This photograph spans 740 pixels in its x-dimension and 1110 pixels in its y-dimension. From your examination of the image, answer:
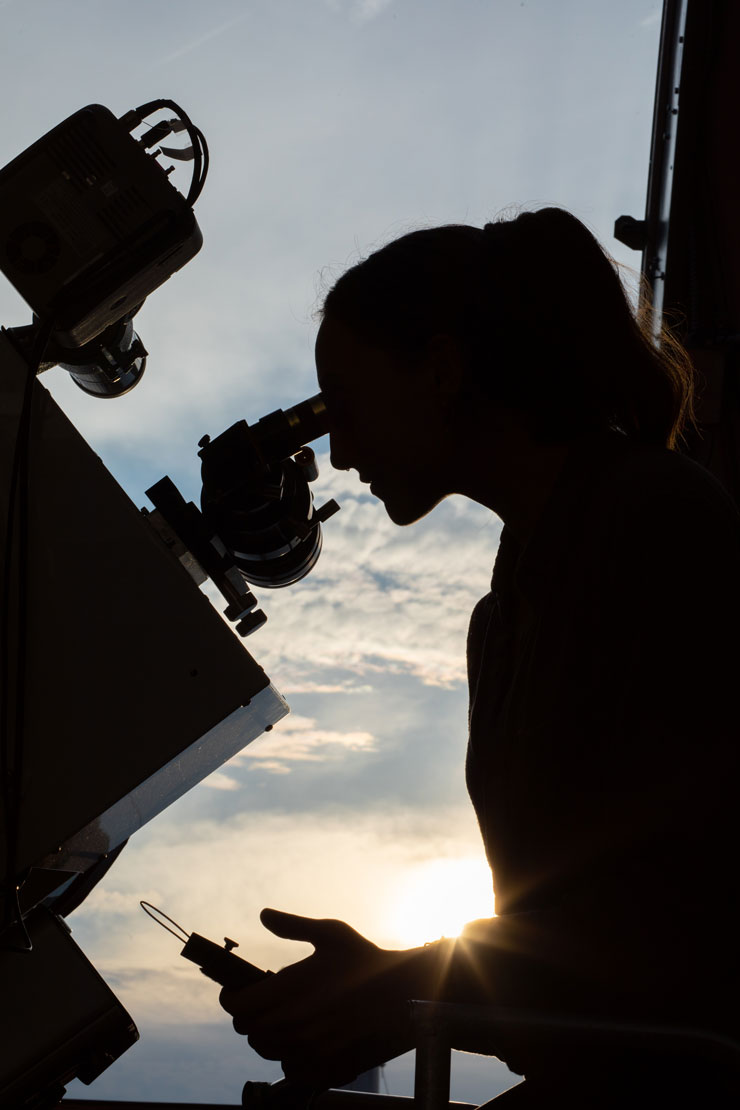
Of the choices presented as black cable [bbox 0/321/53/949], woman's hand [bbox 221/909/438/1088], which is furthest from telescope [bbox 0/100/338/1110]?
woman's hand [bbox 221/909/438/1088]

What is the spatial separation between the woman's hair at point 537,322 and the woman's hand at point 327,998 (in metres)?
0.57

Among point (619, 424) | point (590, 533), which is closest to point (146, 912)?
point (590, 533)

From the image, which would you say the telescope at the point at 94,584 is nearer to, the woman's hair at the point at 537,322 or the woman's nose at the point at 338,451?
the woman's nose at the point at 338,451

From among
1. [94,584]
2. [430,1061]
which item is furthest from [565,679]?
[94,584]

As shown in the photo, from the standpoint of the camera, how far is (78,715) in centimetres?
86

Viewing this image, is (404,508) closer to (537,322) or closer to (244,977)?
(537,322)

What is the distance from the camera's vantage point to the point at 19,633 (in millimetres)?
875

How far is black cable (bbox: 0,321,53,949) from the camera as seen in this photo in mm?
820

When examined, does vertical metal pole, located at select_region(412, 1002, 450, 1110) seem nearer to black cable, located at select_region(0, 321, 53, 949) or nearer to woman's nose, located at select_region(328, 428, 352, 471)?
black cable, located at select_region(0, 321, 53, 949)

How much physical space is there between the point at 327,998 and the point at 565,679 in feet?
0.94

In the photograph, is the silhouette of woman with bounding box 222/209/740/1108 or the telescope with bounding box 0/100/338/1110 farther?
the telescope with bounding box 0/100/338/1110

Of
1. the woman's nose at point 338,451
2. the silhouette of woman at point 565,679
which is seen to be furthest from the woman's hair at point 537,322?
the woman's nose at point 338,451

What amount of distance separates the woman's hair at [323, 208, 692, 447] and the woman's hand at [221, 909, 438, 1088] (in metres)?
0.57

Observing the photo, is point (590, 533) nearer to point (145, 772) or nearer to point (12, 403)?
point (145, 772)
